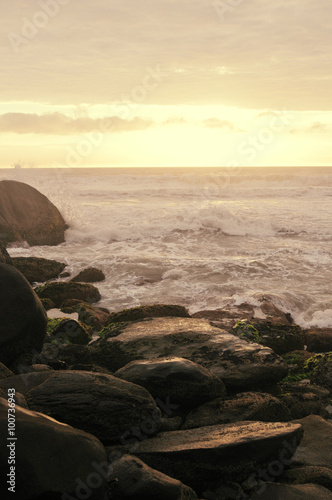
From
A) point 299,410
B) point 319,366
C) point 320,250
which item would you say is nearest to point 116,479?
point 299,410

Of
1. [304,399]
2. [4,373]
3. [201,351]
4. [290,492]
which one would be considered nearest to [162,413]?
[201,351]

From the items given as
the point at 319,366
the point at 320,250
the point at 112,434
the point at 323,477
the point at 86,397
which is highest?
the point at 86,397

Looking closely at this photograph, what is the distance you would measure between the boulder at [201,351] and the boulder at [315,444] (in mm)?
682

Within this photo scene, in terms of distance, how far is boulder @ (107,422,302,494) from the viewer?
345cm

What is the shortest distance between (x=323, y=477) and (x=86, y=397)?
1.96 m

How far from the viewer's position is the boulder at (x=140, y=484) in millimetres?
3016

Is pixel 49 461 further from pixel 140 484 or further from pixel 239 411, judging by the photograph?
pixel 239 411

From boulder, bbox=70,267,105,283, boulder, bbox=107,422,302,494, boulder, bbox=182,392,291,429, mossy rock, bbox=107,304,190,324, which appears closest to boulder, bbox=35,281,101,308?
boulder, bbox=70,267,105,283

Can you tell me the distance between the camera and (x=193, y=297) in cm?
1038

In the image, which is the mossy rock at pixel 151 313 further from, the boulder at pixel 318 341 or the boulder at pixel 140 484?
the boulder at pixel 140 484

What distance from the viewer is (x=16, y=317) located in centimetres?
498

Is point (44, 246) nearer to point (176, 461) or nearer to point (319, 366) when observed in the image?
point (319, 366)

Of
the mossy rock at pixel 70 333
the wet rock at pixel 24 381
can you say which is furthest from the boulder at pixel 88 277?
the wet rock at pixel 24 381

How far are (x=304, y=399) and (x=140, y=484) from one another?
2.49m
